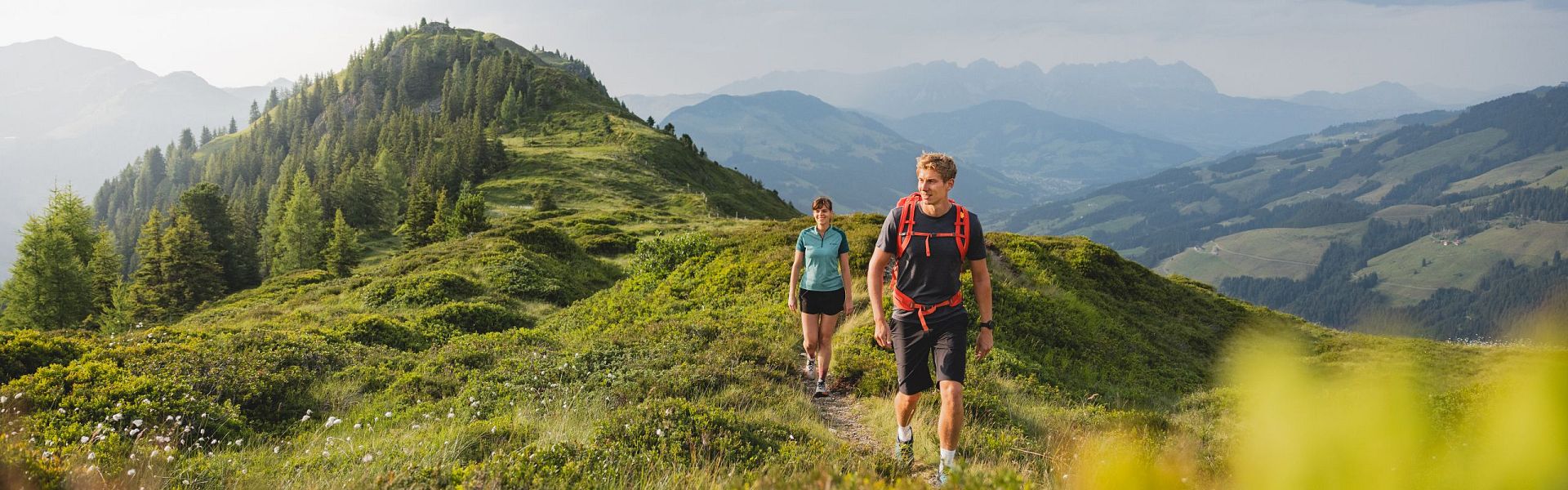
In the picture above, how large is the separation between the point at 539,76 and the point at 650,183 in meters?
79.7

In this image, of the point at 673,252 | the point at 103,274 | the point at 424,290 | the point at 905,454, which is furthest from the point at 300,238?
the point at 905,454

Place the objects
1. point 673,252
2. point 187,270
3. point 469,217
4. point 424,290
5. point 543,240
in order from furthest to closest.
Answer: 1. point 187,270
2. point 469,217
3. point 543,240
4. point 673,252
5. point 424,290

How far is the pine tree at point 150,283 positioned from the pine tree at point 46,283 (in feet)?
8.52

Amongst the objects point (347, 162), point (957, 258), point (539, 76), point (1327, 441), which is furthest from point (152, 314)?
point (539, 76)

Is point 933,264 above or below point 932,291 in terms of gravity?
above

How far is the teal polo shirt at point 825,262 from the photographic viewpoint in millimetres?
9703

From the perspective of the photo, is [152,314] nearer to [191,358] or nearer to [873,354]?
[191,358]

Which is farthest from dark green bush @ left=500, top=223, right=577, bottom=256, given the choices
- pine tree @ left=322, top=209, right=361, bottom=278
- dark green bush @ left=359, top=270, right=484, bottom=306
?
pine tree @ left=322, top=209, right=361, bottom=278

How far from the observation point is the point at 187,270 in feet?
156

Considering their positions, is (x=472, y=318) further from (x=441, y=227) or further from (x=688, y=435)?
Result: (x=441, y=227)

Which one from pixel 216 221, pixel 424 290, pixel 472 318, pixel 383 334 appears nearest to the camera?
pixel 383 334

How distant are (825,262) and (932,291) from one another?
3.24 m

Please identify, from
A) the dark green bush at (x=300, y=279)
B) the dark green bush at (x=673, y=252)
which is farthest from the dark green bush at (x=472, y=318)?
the dark green bush at (x=300, y=279)

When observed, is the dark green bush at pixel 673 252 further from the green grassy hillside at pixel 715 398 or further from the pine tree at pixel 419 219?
the pine tree at pixel 419 219
